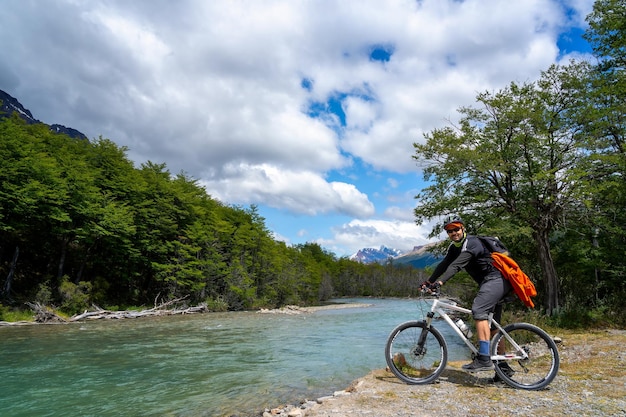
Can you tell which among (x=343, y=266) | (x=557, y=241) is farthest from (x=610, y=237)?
(x=343, y=266)

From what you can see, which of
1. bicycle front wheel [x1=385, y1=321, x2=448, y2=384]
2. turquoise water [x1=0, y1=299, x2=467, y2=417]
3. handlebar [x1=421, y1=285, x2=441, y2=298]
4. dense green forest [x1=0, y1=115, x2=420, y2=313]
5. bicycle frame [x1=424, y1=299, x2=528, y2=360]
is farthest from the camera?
dense green forest [x1=0, y1=115, x2=420, y2=313]

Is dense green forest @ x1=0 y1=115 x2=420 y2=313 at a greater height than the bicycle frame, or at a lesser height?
greater

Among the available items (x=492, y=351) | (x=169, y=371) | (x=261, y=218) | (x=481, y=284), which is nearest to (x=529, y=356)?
(x=492, y=351)

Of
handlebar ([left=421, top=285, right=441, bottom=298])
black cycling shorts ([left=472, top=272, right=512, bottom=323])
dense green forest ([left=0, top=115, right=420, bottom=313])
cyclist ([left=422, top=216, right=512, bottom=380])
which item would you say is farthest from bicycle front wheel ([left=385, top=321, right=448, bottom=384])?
dense green forest ([left=0, top=115, right=420, bottom=313])

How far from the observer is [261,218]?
62281mm

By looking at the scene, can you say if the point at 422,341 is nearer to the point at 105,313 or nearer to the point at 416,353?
the point at 416,353

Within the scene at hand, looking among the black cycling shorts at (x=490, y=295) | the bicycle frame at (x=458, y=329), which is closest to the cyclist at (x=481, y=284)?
the black cycling shorts at (x=490, y=295)

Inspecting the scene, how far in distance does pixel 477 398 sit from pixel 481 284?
175 cm

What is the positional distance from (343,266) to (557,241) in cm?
11863

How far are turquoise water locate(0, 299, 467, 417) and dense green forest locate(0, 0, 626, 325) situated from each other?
6.62m

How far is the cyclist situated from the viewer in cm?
591

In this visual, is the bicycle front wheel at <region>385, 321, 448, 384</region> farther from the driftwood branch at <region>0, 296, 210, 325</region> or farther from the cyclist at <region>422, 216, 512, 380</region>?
the driftwood branch at <region>0, 296, 210, 325</region>

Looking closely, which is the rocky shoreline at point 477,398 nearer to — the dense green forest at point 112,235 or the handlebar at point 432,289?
the handlebar at point 432,289

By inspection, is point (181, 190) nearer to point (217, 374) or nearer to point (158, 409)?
point (217, 374)
